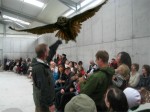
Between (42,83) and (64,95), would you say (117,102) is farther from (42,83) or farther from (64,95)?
(64,95)

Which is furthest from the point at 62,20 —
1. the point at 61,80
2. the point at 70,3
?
the point at 70,3

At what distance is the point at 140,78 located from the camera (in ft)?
15.0

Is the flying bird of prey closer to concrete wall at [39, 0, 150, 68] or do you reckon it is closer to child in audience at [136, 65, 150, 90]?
child in audience at [136, 65, 150, 90]

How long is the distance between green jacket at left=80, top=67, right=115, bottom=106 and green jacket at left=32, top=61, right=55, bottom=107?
0.60m

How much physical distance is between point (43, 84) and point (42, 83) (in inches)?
0.6

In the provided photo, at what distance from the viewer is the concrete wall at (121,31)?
5.21m

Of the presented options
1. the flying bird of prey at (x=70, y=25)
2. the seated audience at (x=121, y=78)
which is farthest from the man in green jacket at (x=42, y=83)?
the seated audience at (x=121, y=78)

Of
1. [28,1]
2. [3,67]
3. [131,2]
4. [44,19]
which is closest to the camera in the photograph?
[131,2]

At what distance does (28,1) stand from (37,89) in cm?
Result: 874

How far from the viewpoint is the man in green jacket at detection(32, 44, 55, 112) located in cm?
254

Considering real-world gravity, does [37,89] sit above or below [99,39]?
below

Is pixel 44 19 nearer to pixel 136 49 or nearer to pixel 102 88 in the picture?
pixel 136 49

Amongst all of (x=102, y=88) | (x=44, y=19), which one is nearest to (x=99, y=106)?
(x=102, y=88)

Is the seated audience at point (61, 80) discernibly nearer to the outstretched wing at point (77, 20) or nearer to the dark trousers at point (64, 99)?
the dark trousers at point (64, 99)
